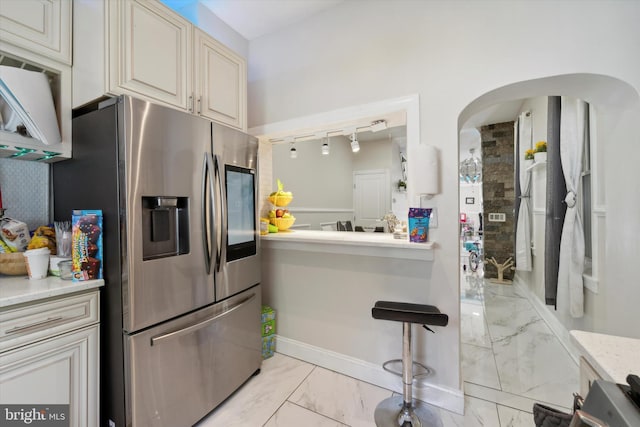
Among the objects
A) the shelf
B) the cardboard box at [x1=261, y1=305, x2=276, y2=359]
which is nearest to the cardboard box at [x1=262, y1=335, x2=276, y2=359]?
the cardboard box at [x1=261, y1=305, x2=276, y2=359]

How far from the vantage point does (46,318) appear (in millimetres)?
1154

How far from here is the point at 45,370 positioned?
116 centimetres

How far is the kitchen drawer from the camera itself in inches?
41.6

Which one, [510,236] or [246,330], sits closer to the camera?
[246,330]

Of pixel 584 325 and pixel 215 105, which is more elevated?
pixel 215 105

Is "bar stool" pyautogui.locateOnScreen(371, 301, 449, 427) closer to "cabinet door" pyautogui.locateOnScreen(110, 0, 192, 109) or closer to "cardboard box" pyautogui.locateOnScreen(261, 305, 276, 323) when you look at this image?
"cardboard box" pyautogui.locateOnScreen(261, 305, 276, 323)

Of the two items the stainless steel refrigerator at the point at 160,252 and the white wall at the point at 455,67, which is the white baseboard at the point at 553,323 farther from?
the stainless steel refrigerator at the point at 160,252

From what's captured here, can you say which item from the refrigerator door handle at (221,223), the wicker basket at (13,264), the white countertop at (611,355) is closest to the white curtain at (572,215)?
the white countertop at (611,355)

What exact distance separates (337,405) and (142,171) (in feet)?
6.17

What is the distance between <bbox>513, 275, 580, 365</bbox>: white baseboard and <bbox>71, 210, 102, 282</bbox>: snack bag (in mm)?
3337

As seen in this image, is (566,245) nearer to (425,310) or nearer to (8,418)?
(425,310)

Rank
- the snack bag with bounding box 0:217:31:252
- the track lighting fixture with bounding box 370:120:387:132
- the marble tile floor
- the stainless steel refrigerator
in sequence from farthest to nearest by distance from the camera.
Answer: the track lighting fixture with bounding box 370:120:387:132 → the marble tile floor → the snack bag with bounding box 0:217:31:252 → the stainless steel refrigerator

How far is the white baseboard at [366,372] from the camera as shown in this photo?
171 centimetres

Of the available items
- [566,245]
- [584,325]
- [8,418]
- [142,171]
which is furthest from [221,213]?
[584,325]
